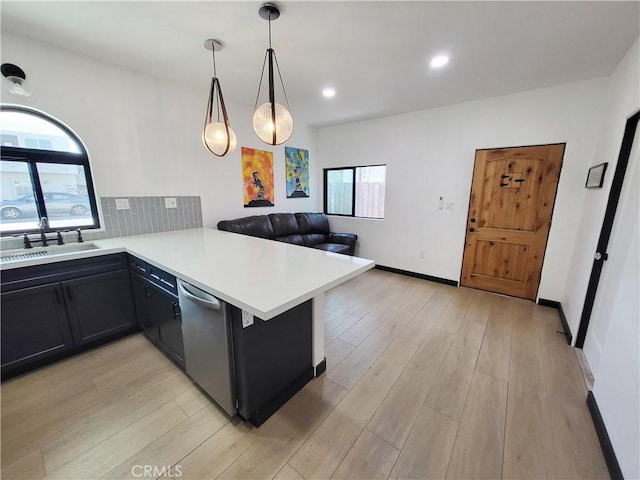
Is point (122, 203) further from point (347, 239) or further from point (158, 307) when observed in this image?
point (347, 239)

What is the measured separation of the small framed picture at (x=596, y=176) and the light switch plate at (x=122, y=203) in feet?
15.1

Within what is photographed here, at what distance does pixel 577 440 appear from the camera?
1.45m

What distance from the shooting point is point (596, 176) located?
2.37 meters

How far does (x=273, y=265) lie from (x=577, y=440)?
2.09 m

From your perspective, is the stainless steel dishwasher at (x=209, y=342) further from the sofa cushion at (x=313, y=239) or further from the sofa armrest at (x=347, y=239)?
the sofa armrest at (x=347, y=239)

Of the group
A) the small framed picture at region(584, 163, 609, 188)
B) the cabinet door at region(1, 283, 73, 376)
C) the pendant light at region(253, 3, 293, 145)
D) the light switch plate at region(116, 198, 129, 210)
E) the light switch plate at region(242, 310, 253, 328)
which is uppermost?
the pendant light at region(253, 3, 293, 145)

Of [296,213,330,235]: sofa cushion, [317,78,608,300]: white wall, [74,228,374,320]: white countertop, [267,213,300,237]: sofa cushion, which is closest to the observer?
[74,228,374,320]: white countertop

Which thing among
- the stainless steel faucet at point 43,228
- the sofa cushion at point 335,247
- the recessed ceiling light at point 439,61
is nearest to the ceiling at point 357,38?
the recessed ceiling light at point 439,61

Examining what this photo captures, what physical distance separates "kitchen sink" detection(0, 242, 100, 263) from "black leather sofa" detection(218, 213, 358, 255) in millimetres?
1410

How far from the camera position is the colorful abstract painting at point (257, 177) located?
150 inches

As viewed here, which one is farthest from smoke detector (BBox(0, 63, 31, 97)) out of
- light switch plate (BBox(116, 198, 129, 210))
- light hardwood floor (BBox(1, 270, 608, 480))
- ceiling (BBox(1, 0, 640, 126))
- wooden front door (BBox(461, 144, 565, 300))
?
wooden front door (BBox(461, 144, 565, 300))

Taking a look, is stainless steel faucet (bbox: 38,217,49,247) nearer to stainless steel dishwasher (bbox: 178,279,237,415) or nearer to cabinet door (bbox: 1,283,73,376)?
cabinet door (bbox: 1,283,73,376)

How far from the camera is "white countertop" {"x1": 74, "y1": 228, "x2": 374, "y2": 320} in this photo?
3.99 feet

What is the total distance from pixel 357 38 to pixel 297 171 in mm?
2749
